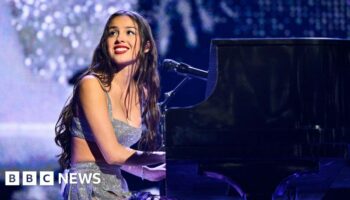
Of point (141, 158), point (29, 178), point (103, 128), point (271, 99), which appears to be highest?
point (271, 99)

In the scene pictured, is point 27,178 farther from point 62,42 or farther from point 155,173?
point 155,173

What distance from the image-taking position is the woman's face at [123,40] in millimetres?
2621

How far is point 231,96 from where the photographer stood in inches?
77.5

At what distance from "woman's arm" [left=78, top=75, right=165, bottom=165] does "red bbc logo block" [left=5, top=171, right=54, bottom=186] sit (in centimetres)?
162

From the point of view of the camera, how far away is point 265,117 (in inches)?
77.3

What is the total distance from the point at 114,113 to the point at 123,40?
0.36m

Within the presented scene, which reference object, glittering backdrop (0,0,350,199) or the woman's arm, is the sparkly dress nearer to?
the woman's arm

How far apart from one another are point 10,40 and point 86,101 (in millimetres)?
1702

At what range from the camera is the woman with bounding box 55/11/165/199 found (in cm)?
232

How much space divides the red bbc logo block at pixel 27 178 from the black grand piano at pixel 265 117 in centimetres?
203

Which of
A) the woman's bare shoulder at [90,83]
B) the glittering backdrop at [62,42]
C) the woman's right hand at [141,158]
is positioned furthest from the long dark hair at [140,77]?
the glittering backdrop at [62,42]

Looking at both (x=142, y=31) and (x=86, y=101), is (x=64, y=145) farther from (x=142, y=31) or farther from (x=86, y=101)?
(x=142, y=31)

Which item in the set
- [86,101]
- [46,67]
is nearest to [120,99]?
[86,101]

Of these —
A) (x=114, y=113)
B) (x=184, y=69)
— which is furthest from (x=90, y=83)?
(x=184, y=69)
